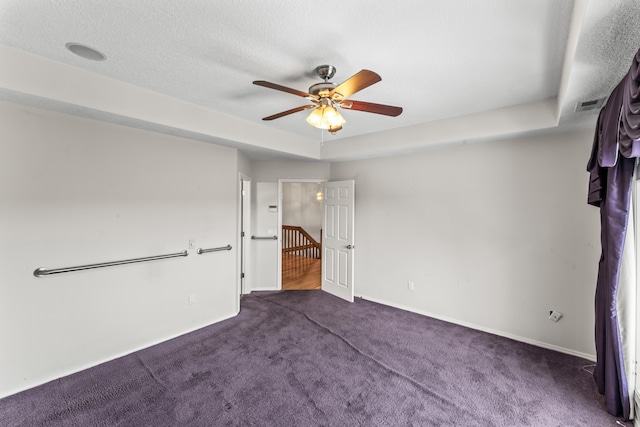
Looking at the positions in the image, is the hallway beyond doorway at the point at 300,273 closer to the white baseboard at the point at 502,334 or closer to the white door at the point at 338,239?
the white door at the point at 338,239

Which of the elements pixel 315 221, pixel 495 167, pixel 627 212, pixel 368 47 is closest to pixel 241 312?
pixel 368 47

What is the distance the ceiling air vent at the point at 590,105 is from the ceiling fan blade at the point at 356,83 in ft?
5.79

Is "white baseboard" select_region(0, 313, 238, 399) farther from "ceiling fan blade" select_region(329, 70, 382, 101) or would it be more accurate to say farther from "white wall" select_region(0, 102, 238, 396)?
"ceiling fan blade" select_region(329, 70, 382, 101)

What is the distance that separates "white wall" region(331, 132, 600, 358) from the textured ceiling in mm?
643

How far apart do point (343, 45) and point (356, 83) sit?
0.31 metres

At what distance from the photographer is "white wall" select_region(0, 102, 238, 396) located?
2199 millimetres

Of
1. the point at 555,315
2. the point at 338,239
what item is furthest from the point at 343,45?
the point at 555,315

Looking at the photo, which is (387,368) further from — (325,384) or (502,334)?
(502,334)

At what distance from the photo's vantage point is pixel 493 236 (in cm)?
326

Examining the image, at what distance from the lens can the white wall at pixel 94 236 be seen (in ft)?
7.22

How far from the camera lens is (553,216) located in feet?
9.48

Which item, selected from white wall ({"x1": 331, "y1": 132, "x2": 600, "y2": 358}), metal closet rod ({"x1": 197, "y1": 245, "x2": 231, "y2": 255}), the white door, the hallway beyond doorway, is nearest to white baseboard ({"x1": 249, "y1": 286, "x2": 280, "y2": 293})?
the hallway beyond doorway

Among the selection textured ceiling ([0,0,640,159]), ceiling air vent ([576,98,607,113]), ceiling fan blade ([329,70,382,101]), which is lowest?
ceiling fan blade ([329,70,382,101])

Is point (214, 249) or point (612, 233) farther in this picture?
point (214, 249)
